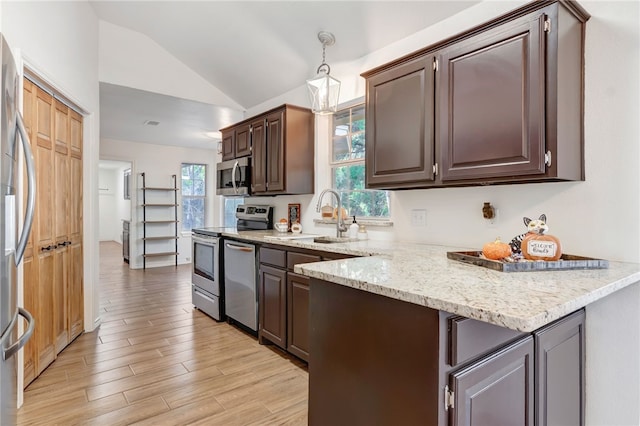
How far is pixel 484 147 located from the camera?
5.91 feet

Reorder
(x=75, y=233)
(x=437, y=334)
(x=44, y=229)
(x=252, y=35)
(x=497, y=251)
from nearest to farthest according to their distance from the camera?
1. (x=437, y=334)
2. (x=497, y=251)
3. (x=44, y=229)
4. (x=75, y=233)
5. (x=252, y=35)

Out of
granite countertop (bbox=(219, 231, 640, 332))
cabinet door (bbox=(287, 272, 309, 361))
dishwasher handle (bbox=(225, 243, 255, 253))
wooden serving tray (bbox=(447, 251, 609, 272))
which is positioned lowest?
cabinet door (bbox=(287, 272, 309, 361))

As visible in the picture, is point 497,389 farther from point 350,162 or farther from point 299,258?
point 350,162

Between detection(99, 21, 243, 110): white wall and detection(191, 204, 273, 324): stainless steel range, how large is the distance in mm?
1657

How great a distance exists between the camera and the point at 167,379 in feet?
7.64

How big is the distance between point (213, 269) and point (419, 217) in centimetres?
A: 214

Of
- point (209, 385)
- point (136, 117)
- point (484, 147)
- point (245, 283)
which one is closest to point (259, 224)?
point (245, 283)

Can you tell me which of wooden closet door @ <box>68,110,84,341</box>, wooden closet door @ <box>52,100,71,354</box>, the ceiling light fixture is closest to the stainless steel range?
wooden closet door @ <box>68,110,84,341</box>

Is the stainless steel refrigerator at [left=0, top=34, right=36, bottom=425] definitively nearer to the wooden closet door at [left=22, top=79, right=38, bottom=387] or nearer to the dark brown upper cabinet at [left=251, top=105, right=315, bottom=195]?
the wooden closet door at [left=22, top=79, right=38, bottom=387]

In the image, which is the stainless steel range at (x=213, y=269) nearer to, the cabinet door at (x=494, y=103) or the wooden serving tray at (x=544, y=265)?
the cabinet door at (x=494, y=103)

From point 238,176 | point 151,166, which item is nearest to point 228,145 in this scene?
point 238,176

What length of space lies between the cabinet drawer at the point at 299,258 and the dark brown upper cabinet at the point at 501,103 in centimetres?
80

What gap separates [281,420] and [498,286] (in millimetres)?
1430

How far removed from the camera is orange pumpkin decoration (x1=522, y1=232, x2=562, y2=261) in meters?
1.48
